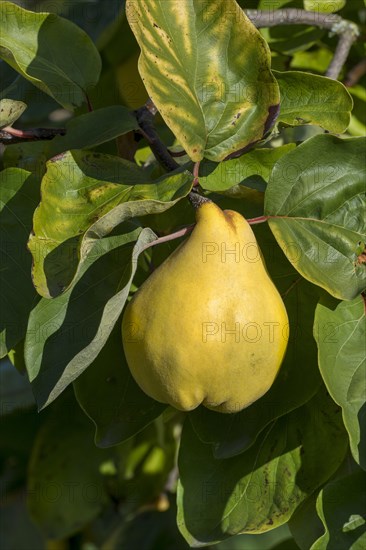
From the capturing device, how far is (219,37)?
0.93 m

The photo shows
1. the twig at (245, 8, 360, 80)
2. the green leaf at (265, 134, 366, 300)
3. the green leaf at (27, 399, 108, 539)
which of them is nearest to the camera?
the green leaf at (265, 134, 366, 300)

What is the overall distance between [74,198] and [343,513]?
0.51 metres

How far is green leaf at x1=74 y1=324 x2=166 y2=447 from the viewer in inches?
42.4

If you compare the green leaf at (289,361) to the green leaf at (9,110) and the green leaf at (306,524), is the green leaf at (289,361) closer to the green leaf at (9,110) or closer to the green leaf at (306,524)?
the green leaf at (306,524)

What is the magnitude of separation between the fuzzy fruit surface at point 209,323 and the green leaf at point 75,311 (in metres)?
0.07

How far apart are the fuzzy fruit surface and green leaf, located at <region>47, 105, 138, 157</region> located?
0.17m

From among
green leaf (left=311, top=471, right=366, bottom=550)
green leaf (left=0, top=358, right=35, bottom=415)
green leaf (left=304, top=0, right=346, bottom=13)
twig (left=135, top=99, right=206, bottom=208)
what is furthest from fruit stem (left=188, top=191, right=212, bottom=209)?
green leaf (left=0, top=358, right=35, bottom=415)

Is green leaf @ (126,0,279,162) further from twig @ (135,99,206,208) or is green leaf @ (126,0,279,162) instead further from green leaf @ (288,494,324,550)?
green leaf @ (288,494,324,550)

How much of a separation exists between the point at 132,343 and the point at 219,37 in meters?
0.34

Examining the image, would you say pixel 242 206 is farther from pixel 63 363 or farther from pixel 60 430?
pixel 60 430

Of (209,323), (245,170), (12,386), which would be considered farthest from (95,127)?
(12,386)

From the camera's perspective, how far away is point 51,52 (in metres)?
1.07

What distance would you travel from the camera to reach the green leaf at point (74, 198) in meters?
0.88

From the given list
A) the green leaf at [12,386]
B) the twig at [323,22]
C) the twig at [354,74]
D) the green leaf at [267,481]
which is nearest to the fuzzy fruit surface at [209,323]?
the green leaf at [267,481]
